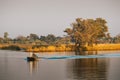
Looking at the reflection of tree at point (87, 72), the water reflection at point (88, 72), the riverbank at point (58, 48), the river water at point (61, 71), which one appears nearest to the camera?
the water reflection at point (88, 72)

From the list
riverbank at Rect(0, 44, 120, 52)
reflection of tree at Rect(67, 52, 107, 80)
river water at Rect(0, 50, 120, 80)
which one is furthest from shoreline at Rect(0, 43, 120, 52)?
reflection of tree at Rect(67, 52, 107, 80)

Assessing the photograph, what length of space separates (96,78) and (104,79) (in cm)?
79

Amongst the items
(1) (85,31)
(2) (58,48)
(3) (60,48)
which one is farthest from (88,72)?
(1) (85,31)

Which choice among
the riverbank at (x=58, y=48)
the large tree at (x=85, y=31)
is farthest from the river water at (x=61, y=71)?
the large tree at (x=85, y=31)

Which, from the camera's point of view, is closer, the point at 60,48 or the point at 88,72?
the point at 88,72

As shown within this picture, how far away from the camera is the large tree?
100750mm

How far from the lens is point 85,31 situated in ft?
336

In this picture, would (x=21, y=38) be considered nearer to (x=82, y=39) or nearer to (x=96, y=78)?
(x=82, y=39)

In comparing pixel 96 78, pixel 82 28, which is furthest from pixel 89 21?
pixel 96 78

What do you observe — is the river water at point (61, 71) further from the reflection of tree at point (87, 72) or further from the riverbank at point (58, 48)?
the riverbank at point (58, 48)

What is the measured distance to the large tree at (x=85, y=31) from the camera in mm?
100750

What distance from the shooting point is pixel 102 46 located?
3895 inches

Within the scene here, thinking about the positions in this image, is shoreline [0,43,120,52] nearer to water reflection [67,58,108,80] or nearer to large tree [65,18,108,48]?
large tree [65,18,108,48]

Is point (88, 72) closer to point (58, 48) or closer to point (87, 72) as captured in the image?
point (87, 72)
